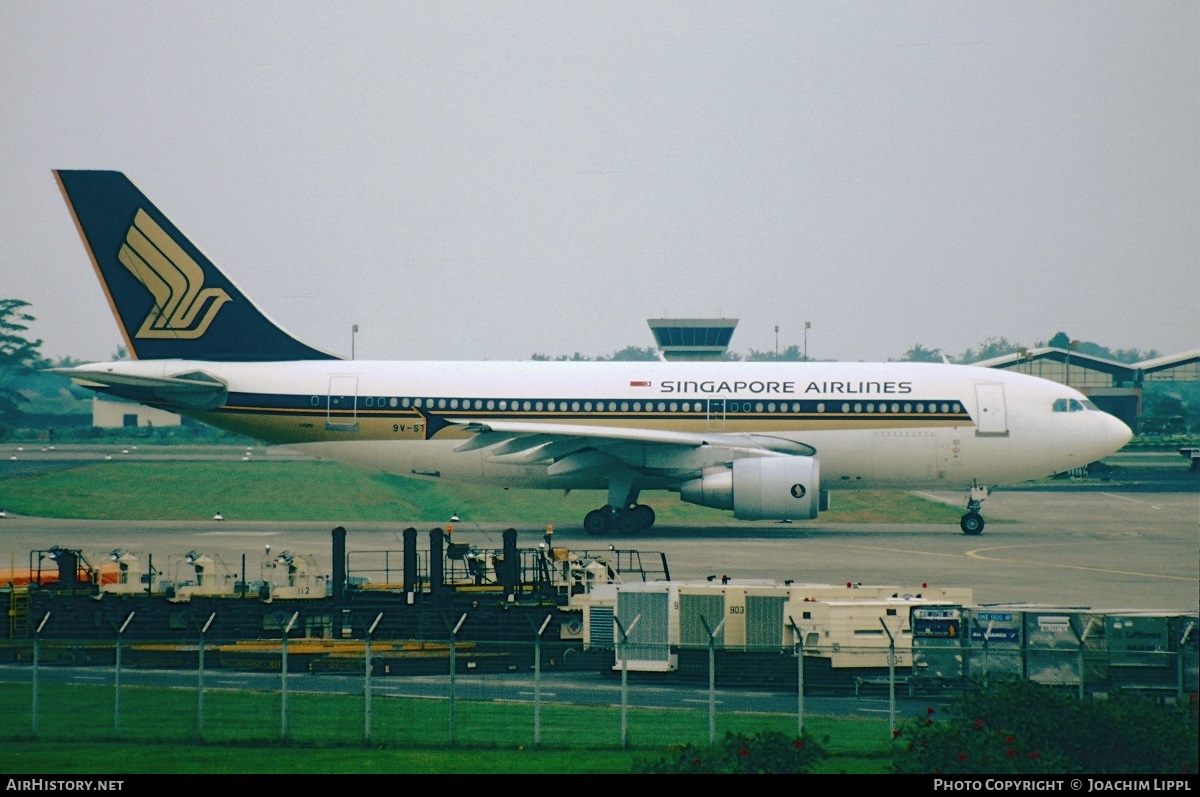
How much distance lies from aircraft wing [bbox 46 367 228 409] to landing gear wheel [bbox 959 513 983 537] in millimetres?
23621

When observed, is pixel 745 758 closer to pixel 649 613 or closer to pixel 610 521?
pixel 649 613

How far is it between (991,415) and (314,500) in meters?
25.1

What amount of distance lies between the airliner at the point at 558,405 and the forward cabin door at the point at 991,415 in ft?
0.17

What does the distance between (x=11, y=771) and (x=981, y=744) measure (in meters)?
11.6

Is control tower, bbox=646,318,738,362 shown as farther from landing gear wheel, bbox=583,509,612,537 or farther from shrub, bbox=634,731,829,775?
shrub, bbox=634,731,829,775

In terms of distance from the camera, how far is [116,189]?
4441 centimetres

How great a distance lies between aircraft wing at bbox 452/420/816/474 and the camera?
42156 mm

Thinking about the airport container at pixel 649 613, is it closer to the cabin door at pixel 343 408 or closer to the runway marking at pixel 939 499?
the cabin door at pixel 343 408

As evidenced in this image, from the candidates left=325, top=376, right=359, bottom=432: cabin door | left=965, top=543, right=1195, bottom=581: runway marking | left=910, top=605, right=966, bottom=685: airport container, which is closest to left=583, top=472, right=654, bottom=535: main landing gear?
left=325, top=376, right=359, bottom=432: cabin door

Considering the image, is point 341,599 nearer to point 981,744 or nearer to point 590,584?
point 590,584

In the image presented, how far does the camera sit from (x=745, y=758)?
16.3 m

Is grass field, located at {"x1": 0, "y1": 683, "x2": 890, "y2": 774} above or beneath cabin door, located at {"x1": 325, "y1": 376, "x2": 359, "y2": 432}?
beneath

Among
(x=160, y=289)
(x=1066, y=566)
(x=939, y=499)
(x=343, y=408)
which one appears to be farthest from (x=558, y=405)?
(x=939, y=499)

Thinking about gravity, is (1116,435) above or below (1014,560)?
above
